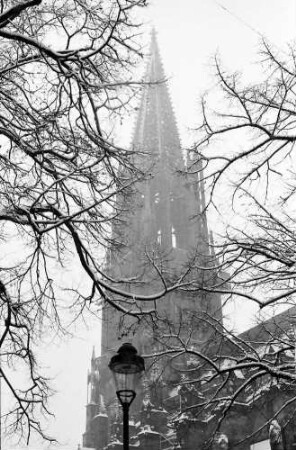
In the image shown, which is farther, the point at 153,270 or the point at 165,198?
the point at 165,198

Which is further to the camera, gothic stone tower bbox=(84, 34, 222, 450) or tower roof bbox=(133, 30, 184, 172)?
tower roof bbox=(133, 30, 184, 172)

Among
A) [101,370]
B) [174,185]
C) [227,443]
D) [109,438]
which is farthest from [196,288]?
[174,185]

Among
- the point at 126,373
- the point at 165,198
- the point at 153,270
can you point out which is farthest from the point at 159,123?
the point at 126,373

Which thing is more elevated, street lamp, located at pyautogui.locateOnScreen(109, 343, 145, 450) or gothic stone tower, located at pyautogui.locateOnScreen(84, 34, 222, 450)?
gothic stone tower, located at pyautogui.locateOnScreen(84, 34, 222, 450)

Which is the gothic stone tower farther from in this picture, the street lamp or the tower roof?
the street lamp

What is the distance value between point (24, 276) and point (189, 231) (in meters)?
36.8

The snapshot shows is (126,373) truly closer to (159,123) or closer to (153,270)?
(153,270)

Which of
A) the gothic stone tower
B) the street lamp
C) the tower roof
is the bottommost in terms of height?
the street lamp

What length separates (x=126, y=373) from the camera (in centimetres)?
627

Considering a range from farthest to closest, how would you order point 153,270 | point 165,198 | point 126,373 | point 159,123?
point 159,123 → point 165,198 → point 153,270 → point 126,373

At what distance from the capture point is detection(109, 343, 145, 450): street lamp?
6207 millimetres

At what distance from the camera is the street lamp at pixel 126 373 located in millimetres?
6207

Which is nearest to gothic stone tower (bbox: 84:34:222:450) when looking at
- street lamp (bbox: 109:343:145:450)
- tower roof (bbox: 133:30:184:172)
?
tower roof (bbox: 133:30:184:172)

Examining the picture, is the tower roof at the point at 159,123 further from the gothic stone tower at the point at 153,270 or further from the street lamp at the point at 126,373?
the street lamp at the point at 126,373
